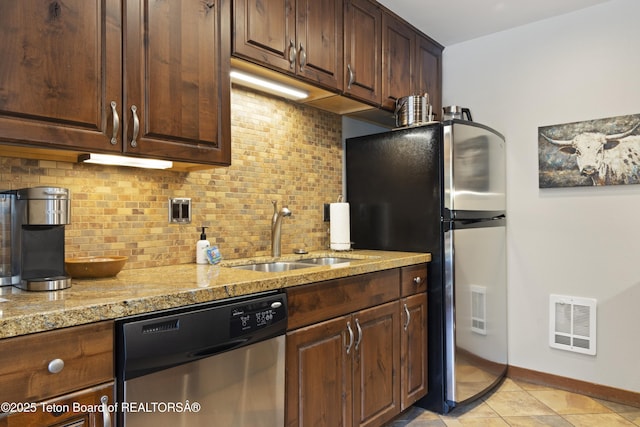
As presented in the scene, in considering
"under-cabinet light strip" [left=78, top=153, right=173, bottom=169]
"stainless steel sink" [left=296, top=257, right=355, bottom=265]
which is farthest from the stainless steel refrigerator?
"under-cabinet light strip" [left=78, top=153, right=173, bottom=169]

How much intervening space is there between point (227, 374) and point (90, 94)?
1.01m

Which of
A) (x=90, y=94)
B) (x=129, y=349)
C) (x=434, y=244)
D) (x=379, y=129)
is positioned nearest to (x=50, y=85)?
(x=90, y=94)

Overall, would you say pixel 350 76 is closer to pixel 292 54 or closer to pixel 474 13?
pixel 292 54

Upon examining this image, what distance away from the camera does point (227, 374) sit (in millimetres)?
1329

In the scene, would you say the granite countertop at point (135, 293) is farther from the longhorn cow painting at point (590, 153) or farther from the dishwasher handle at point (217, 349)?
the longhorn cow painting at point (590, 153)

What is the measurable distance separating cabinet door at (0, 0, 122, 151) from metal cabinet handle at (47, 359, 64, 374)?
0.65 meters

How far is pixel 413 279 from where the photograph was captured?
2.28 meters

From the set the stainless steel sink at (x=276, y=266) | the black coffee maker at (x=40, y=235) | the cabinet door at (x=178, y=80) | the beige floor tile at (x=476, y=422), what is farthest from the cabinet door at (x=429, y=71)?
the black coffee maker at (x=40, y=235)

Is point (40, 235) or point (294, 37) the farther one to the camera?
point (294, 37)

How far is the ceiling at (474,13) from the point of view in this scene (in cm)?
258

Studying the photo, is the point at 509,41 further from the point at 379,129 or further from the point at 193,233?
the point at 193,233

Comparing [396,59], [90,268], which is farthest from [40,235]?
[396,59]

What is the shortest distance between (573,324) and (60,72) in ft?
10.1

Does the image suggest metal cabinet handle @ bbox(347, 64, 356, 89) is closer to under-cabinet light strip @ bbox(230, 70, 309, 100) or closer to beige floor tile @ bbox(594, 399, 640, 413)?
under-cabinet light strip @ bbox(230, 70, 309, 100)
